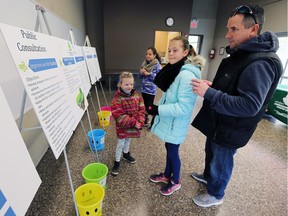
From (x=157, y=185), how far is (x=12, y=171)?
1333 millimetres

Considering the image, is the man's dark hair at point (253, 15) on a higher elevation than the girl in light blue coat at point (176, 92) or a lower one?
higher

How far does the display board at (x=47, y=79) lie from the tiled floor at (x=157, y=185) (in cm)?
81

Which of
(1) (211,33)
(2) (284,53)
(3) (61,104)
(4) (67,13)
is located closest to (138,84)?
(4) (67,13)

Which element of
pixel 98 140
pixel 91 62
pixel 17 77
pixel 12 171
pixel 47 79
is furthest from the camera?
pixel 91 62

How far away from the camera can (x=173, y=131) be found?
1.36 m

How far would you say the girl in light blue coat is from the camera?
4.02 feet

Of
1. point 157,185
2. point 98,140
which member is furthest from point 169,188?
point 98,140

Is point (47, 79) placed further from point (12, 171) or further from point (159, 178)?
point (159, 178)

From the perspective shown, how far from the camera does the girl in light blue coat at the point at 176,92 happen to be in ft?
4.02

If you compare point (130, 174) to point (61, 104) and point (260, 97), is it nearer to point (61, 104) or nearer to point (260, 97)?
point (61, 104)

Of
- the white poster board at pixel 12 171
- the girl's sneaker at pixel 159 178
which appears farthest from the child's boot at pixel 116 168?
the white poster board at pixel 12 171

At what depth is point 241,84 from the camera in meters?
1.02

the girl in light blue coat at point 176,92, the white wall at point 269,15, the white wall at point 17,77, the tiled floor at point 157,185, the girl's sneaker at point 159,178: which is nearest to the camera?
the girl in light blue coat at point 176,92

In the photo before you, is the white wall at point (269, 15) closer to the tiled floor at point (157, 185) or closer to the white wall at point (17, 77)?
the tiled floor at point (157, 185)
